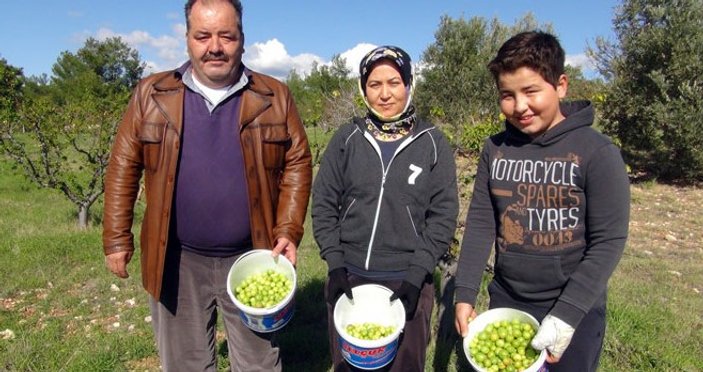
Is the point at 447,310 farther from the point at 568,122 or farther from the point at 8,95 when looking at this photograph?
the point at 8,95

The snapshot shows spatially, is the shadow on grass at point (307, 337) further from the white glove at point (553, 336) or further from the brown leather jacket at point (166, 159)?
the white glove at point (553, 336)

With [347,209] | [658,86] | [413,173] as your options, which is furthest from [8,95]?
[658,86]

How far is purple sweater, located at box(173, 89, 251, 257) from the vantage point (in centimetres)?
272

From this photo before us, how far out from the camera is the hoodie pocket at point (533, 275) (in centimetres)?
228

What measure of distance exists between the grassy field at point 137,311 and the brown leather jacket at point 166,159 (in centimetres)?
158

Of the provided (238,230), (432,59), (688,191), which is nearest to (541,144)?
(238,230)

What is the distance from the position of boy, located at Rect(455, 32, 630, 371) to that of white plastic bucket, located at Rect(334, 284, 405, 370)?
1.16ft

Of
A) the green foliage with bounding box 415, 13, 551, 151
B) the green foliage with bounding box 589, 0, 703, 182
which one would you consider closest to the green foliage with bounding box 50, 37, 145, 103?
the green foliage with bounding box 415, 13, 551, 151

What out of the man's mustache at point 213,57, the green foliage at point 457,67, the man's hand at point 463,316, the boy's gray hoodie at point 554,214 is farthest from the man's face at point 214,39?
the green foliage at point 457,67

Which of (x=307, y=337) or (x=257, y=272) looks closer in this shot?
(x=257, y=272)

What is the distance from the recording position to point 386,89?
268 centimetres

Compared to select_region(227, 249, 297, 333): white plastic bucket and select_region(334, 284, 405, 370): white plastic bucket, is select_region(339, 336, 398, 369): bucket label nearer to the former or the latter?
select_region(334, 284, 405, 370): white plastic bucket

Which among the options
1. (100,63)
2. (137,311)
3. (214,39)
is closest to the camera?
(214,39)

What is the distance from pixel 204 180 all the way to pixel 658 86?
1295cm
